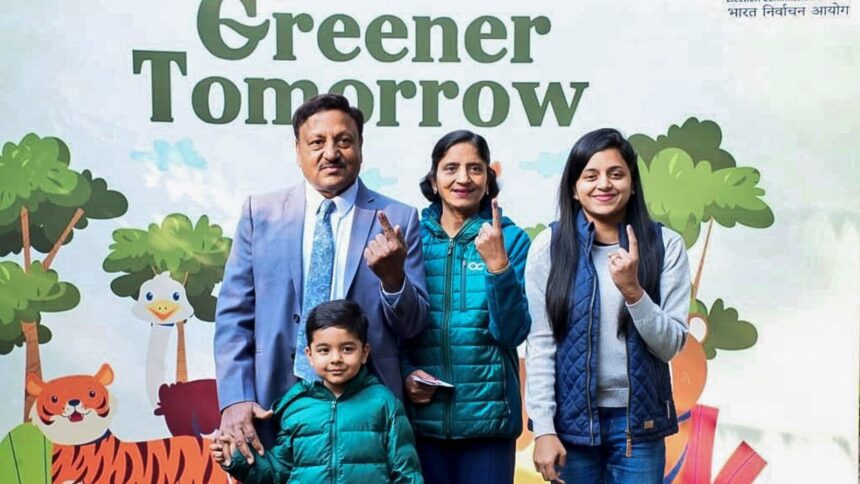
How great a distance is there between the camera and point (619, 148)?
2957 millimetres

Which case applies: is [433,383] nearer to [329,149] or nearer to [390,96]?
[329,149]

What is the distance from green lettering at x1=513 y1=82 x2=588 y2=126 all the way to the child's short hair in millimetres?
1325

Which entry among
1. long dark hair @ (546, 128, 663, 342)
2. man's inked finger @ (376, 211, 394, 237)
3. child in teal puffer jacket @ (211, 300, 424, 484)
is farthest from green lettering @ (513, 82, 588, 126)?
child in teal puffer jacket @ (211, 300, 424, 484)

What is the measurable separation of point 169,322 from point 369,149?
98cm

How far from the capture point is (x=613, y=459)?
2.83 meters

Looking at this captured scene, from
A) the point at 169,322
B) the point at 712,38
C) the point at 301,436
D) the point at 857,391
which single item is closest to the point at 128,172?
the point at 169,322

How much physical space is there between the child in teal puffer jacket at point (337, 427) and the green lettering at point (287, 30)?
1.32 meters

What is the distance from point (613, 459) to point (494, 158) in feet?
4.52

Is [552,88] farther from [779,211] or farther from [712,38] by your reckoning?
[779,211]

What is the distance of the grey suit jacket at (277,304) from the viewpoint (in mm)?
2889

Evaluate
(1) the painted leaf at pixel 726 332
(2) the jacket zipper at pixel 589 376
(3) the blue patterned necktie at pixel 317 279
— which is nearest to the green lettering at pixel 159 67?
(3) the blue patterned necktie at pixel 317 279

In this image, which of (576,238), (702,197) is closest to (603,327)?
(576,238)

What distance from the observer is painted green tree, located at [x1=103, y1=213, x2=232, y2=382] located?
3.79 metres

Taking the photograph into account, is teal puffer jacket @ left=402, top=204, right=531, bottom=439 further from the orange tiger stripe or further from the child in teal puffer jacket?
the orange tiger stripe
